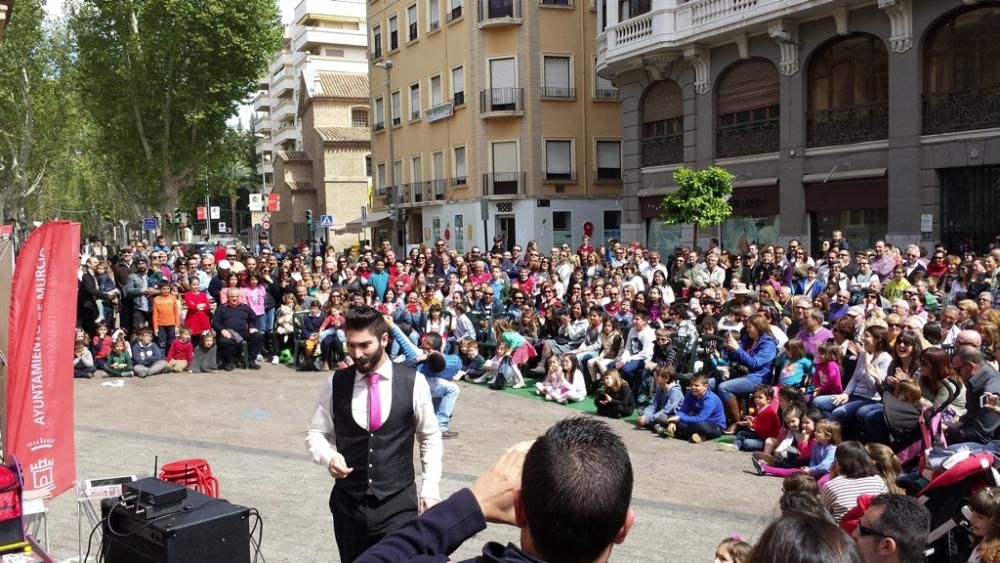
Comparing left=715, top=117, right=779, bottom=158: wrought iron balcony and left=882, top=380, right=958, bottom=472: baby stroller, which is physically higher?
left=715, top=117, right=779, bottom=158: wrought iron balcony

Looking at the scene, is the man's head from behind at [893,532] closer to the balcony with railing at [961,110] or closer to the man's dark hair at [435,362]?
the man's dark hair at [435,362]

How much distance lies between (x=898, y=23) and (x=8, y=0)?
18.1 m

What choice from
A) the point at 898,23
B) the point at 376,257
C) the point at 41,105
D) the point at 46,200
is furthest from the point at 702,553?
the point at 46,200

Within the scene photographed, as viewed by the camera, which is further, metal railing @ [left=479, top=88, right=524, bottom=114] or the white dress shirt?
metal railing @ [left=479, top=88, right=524, bottom=114]

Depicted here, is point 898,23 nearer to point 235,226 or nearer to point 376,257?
point 376,257

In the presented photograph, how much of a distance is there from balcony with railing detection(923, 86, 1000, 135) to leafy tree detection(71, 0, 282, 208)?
25831mm

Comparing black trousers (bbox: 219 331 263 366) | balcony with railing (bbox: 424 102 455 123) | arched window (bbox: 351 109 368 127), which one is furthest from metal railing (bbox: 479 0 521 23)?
arched window (bbox: 351 109 368 127)

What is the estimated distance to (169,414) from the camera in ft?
41.1

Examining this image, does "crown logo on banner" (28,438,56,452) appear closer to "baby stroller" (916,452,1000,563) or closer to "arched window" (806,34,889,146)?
"baby stroller" (916,452,1000,563)

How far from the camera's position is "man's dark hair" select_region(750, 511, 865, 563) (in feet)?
6.86

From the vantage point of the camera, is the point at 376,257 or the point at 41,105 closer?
the point at 376,257

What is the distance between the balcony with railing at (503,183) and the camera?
120 ft

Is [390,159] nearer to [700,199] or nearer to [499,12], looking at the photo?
[499,12]

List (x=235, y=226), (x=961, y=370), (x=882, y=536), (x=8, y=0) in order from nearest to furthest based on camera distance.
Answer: (x=882, y=536)
(x=961, y=370)
(x=8, y=0)
(x=235, y=226)
